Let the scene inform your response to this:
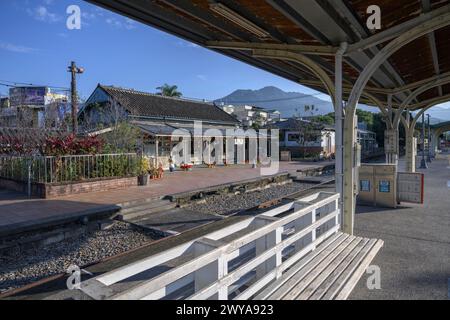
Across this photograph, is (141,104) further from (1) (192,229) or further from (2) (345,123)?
(2) (345,123)

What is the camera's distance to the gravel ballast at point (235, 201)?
9352 millimetres

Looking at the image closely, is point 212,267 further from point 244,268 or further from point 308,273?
point 308,273

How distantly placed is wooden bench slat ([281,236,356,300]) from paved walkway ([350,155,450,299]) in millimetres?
420

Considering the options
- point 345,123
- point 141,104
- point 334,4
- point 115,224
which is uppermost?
point 141,104

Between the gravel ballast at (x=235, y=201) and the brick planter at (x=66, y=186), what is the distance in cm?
321

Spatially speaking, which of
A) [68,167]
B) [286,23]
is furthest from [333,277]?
[68,167]

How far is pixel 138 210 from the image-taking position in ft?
27.7

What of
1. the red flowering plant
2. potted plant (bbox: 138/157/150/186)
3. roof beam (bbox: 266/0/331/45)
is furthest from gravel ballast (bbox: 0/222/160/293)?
roof beam (bbox: 266/0/331/45)

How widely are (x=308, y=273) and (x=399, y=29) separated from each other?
11.3 feet

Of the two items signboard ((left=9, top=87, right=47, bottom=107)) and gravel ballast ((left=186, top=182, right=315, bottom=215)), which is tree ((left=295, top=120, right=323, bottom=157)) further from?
signboard ((left=9, top=87, right=47, bottom=107))

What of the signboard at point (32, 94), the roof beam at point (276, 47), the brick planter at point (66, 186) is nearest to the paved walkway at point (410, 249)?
the roof beam at point (276, 47)

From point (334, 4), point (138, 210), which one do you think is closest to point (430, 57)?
point (334, 4)

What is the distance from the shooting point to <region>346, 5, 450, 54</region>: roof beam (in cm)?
382
